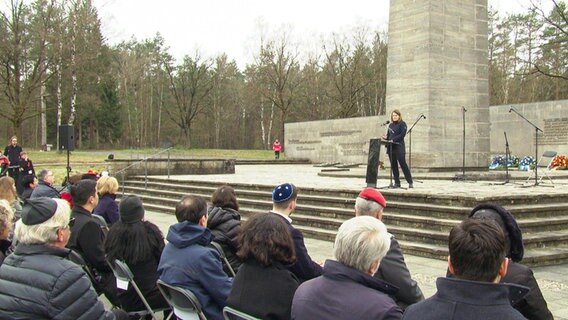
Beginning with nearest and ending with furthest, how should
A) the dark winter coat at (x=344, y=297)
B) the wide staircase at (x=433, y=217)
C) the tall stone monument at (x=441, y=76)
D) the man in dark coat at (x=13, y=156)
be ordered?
the dark winter coat at (x=344, y=297)
the wide staircase at (x=433, y=217)
the man in dark coat at (x=13, y=156)
the tall stone monument at (x=441, y=76)

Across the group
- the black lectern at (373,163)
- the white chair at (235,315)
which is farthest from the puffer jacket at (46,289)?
the black lectern at (373,163)

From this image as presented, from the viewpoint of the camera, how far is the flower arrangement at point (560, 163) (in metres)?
20.1

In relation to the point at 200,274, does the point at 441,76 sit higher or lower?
higher

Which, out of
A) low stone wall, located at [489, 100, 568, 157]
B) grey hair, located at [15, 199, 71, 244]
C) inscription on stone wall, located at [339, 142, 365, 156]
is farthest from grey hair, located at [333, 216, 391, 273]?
inscription on stone wall, located at [339, 142, 365, 156]

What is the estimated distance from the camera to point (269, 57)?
53.2 meters

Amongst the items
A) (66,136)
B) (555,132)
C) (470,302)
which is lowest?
(470,302)

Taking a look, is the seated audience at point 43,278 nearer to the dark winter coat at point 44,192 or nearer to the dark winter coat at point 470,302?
the dark winter coat at point 470,302

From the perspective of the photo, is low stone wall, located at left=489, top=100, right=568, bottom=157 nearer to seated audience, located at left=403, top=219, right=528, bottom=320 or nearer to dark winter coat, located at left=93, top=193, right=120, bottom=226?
dark winter coat, located at left=93, top=193, right=120, bottom=226

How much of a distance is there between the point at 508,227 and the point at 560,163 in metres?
19.5

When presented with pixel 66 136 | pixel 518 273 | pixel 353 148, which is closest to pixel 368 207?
pixel 518 273

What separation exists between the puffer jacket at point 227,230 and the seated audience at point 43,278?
1.74 metres

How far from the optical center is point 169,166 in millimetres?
20703

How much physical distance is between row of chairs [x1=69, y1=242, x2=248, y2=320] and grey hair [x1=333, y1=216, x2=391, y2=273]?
778 millimetres

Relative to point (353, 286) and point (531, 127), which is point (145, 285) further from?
point (531, 127)
